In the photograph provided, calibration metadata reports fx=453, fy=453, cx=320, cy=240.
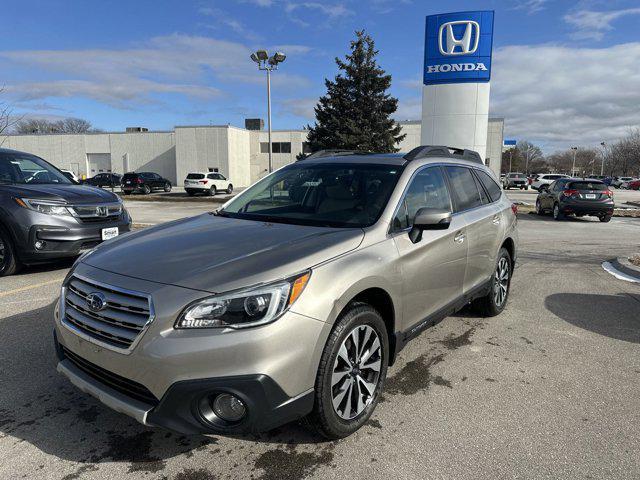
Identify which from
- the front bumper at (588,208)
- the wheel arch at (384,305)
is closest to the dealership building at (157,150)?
the front bumper at (588,208)

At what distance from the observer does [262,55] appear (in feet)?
71.9

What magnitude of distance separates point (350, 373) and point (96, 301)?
58.3 inches

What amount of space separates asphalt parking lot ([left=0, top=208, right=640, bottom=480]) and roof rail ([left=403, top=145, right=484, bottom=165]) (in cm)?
172

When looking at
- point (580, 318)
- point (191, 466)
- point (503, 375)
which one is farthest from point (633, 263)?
point (191, 466)

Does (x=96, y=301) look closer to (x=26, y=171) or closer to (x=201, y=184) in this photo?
(x=26, y=171)

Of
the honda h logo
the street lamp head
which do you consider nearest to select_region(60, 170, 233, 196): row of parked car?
the street lamp head

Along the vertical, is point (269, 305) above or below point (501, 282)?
above

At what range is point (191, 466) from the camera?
8.04 ft

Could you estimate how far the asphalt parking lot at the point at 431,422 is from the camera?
2449mm

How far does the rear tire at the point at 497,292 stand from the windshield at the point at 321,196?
2049mm

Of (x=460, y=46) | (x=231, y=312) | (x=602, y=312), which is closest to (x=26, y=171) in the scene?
(x=231, y=312)

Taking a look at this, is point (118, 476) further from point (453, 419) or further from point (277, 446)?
point (453, 419)

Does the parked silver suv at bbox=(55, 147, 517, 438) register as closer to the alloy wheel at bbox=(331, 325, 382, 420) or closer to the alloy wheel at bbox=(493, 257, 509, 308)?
the alloy wheel at bbox=(331, 325, 382, 420)

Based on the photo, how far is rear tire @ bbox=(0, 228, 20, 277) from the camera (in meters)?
5.97
